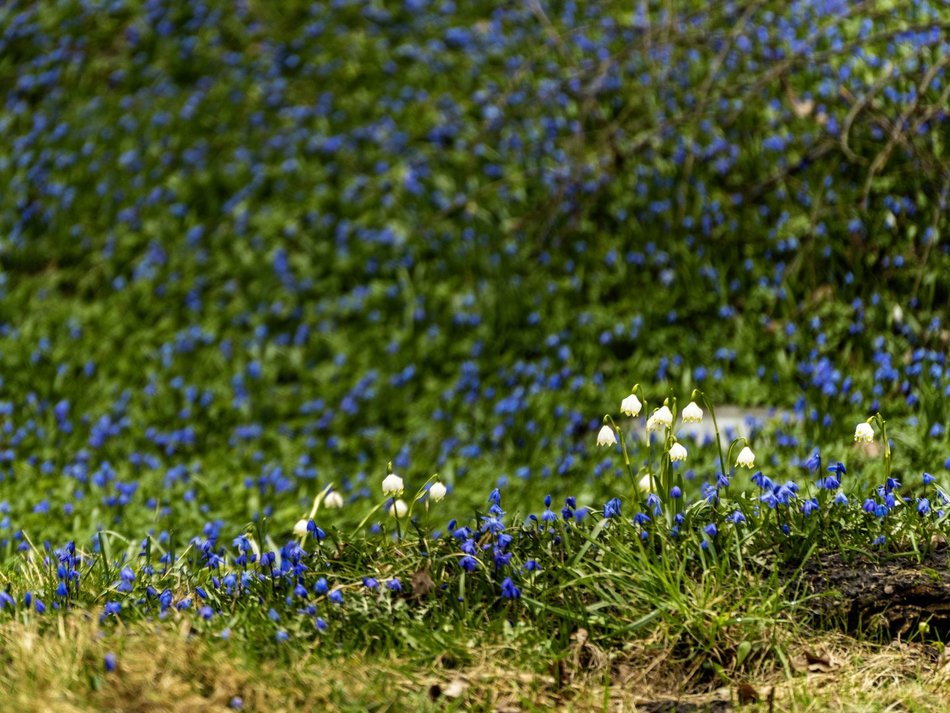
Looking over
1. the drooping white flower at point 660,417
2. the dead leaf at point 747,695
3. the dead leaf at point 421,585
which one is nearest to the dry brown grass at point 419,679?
the dead leaf at point 747,695

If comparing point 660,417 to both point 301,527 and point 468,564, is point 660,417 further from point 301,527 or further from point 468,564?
point 301,527

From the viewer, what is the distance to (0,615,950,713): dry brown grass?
3.24m

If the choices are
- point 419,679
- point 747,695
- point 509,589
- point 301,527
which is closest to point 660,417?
point 509,589

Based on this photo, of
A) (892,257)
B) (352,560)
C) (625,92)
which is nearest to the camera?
(352,560)

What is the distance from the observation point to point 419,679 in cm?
342

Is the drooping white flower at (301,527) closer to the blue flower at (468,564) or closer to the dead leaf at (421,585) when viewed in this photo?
the dead leaf at (421,585)

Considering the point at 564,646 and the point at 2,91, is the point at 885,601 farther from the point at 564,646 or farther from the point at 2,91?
the point at 2,91

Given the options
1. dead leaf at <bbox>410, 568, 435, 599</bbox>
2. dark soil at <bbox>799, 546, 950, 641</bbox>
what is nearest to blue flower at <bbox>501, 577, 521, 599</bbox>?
dead leaf at <bbox>410, 568, 435, 599</bbox>

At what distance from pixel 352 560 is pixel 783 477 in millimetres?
1988

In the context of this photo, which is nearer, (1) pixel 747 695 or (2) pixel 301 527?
(1) pixel 747 695

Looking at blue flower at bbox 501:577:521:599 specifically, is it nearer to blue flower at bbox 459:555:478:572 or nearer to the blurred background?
blue flower at bbox 459:555:478:572

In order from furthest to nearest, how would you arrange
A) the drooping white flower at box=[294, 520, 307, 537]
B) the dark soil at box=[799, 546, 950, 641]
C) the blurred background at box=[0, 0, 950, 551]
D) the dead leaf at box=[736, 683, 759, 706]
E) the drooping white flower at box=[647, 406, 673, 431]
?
the blurred background at box=[0, 0, 950, 551], the drooping white flower at box=[294, 520, 307, 537], the dark soil at box=[799, 546, 950, 641], the drooping white flower at box=[647, 406, 673, 431], the dead leaf at box=[736, 683, 759, 706]

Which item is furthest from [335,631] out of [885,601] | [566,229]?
[566,229]

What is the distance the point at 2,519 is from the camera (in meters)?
5.22
